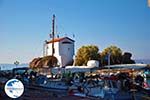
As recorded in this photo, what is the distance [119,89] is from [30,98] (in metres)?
2.35

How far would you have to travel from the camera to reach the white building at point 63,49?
15.5 meters

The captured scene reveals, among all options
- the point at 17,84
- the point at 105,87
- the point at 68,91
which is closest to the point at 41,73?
the point at 68,91

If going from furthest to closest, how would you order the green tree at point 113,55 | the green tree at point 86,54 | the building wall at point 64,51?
the building wall at point 64,51 → the green tree at point 86,54 → the green tree at point 113,55

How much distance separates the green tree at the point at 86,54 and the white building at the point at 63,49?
1611 millimetres

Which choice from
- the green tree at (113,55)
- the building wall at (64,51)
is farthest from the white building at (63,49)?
the green tree at (113,55)

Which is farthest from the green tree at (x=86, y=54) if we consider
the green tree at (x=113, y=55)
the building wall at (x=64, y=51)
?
the building wall at (x=64, y=51)

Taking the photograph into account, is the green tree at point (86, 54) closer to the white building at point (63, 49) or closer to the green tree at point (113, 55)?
the green tree at point (113, 55)

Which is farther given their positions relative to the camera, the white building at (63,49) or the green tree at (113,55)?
the white building at (63,49)

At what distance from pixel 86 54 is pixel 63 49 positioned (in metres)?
3.12

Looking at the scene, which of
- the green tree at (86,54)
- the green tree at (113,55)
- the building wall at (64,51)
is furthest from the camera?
the building wall at (64,51)

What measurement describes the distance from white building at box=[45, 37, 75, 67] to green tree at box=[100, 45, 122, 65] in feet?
9.66

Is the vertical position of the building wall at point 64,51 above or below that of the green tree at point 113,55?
above

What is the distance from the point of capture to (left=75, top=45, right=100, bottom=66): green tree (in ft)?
43.7

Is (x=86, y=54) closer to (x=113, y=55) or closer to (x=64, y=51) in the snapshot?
(x=113, y=55)
